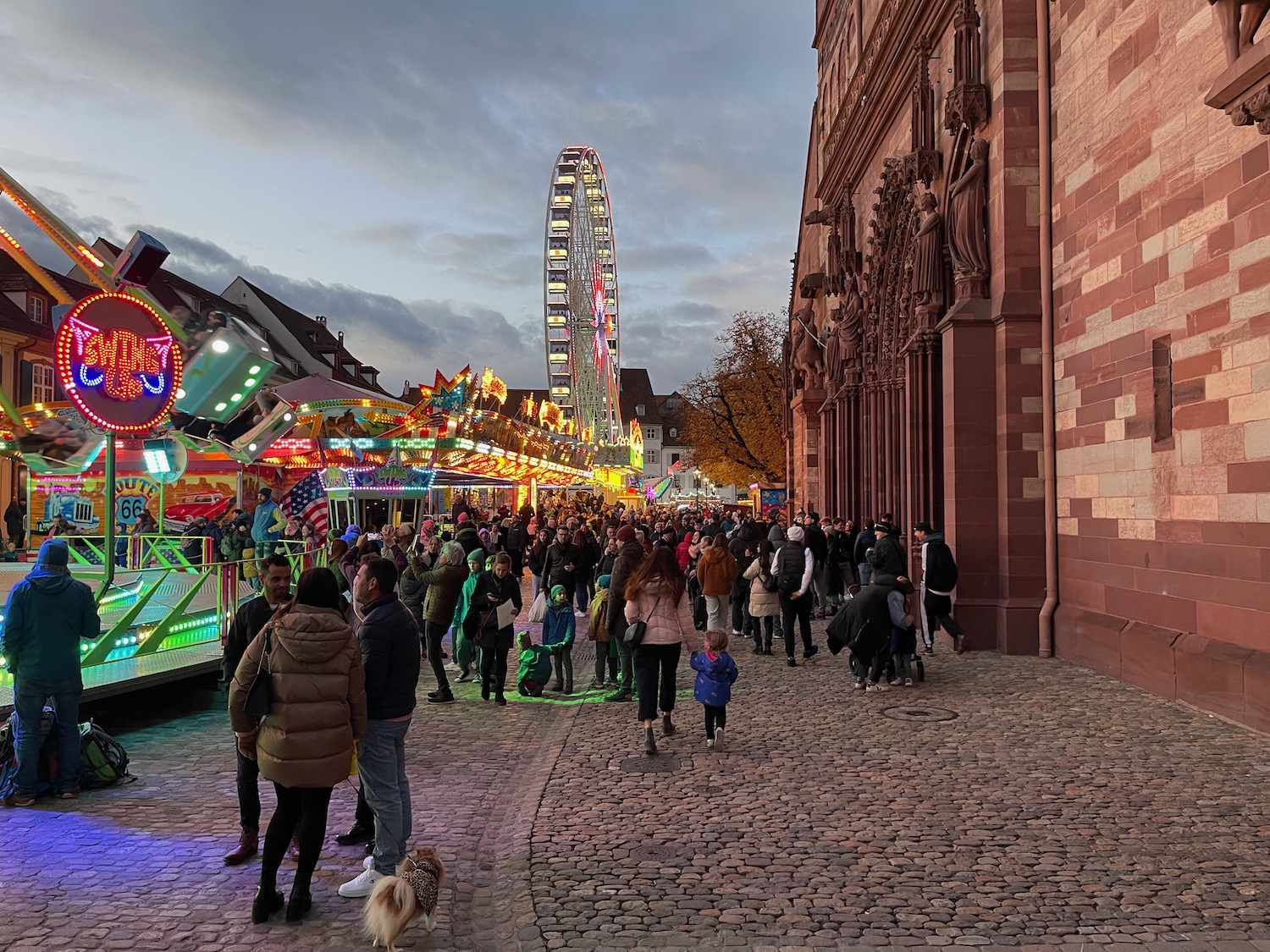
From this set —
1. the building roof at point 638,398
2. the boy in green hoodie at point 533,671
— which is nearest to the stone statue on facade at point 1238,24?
the boy in green hoodie at point 533,671

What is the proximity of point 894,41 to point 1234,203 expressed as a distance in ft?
34.9

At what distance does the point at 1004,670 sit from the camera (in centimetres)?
1057

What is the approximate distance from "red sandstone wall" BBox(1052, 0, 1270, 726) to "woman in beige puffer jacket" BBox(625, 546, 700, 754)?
4361mm

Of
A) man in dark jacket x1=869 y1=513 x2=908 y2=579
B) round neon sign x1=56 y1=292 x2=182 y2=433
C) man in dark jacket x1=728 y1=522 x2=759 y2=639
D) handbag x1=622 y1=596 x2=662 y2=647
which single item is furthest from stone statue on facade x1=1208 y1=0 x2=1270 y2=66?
round neon sign x1=56 y1=292 x2=182 y2=433

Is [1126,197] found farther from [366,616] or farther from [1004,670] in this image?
[366,616]

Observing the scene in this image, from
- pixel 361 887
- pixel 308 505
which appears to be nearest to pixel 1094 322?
pixel 361 887

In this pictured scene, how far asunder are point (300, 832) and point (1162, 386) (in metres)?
8.25

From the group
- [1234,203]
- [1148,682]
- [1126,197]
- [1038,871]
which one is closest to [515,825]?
[1038,871]

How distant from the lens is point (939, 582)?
11516mm

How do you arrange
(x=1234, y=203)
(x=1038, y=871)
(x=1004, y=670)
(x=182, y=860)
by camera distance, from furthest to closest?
1. (x=1004, y=670)
2. (x=1234, y=203)
3. (x=182, y=860)
4. (x=1038, y=871)

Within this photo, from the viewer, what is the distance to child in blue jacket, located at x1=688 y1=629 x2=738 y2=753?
739cm

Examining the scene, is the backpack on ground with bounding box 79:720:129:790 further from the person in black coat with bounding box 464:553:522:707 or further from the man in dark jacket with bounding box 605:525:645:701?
the man in dark jacket with bounding box 605:525:645:701

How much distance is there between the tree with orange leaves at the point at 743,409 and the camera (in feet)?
149

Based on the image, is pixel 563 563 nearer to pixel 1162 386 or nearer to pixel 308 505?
pixel 1162 386
